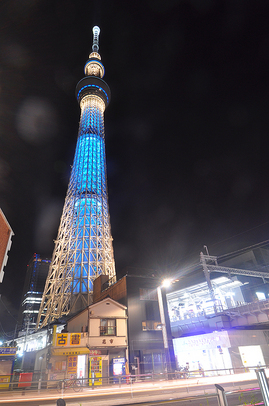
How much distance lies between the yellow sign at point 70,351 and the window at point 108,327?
7.01ft

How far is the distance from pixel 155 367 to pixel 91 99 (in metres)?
69.2

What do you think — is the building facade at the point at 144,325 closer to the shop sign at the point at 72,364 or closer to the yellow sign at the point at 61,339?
the shop sign at the point at 72,364

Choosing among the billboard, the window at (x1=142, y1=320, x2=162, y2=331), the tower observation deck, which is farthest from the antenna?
the window at (x1=142, y1=320, x2=162, y2=331)

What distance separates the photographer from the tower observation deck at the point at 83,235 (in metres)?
42.6

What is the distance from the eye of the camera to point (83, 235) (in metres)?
48.5

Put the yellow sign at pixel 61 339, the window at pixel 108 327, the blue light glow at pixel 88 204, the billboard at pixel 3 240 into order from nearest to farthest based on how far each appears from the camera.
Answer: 1. the billboard at pixel 3 240
2. the yellow sign at pixel 61 339
3. the window at pixel 108 327
4. the blue light glow at pixel 88 204

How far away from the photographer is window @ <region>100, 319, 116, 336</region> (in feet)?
76.5

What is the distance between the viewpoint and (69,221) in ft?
166

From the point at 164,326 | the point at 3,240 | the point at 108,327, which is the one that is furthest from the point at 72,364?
the point at 3,240

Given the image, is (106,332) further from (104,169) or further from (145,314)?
(104,169)

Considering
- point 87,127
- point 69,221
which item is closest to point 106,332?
point 69,221

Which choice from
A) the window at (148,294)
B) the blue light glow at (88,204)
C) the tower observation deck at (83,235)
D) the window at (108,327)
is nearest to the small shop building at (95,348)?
the window at (108,327)

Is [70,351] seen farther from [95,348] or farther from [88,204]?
[88,204]

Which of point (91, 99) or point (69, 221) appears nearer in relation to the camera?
point (69, 221)
